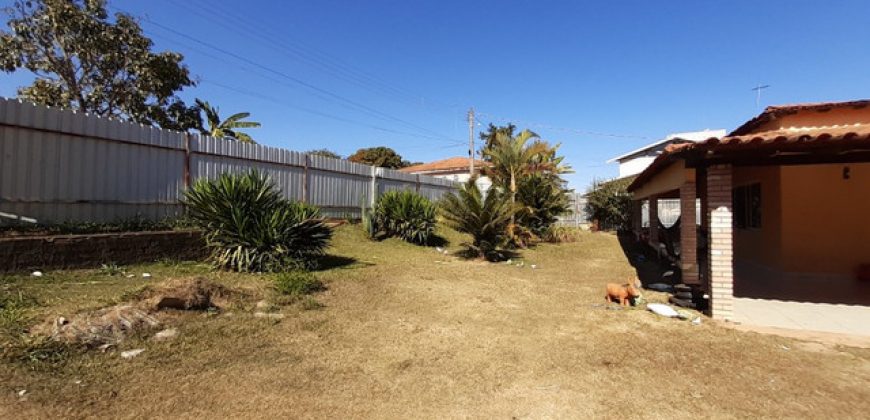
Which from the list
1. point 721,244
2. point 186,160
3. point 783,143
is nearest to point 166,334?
point 186,160

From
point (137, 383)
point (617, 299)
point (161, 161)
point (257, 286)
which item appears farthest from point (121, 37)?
point (617, 299)

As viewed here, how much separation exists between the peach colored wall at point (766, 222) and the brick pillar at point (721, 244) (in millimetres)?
4217

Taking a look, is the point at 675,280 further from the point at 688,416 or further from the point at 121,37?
the point at 121,37

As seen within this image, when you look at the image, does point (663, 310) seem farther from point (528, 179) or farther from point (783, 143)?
point (528, 179)

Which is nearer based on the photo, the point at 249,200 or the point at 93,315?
the point at 93,315

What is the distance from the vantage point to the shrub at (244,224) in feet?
25.2

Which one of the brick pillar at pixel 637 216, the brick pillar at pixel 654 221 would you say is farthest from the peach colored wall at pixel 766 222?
the brick pillar at pixel 637 216

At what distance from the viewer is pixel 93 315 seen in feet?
14.5

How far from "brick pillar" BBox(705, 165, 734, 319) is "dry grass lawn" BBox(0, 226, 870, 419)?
0.33 m

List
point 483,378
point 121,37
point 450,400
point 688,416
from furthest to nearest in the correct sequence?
point 121,37, point 483,378, point 450,400, point 688,416

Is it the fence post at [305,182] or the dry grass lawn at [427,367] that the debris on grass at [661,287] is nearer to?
the dry grass lawn at [427,367]

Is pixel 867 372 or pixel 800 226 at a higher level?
pixel 800 226

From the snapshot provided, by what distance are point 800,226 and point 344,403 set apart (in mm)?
A: 9532

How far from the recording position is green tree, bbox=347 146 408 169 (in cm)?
4373
